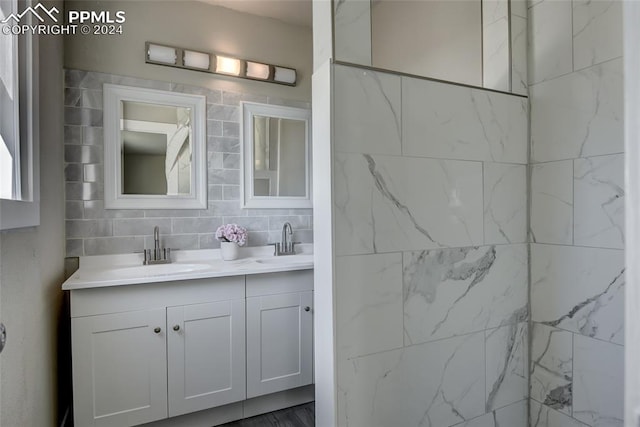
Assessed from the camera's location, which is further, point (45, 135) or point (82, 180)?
point (82, 180)

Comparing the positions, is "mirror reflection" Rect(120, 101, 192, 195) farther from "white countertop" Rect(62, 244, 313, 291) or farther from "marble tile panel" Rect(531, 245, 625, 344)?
"marble tile panel" Rect(531, 245, 625, 344)

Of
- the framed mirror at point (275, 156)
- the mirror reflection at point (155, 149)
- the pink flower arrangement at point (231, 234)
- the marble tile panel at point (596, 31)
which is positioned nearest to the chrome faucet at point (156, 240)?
the mirror reflection at point (155, 149)

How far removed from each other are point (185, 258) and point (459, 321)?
1.73 metres

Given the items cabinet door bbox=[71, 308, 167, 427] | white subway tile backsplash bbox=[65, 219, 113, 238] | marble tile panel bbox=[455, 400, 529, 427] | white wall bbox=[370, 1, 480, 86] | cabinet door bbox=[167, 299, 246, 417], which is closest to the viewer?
marble tile panel bbox=[455, 400, 529, 427]

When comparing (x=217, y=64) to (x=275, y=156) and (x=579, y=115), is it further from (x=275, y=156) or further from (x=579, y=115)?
(x=579, y=115)

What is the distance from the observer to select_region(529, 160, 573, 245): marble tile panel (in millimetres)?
1372

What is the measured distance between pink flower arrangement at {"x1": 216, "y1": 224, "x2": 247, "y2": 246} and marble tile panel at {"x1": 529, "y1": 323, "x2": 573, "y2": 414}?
5.69ft

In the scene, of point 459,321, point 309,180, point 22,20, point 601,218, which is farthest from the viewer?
point 309,180

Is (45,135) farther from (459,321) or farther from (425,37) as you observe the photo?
(425,37)

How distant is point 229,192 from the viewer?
2.39 m

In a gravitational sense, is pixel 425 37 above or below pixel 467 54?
above

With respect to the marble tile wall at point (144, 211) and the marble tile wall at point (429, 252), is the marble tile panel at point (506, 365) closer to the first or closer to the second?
the marble tile wall at point (429, 252)

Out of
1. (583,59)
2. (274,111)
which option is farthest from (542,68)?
(274,111)

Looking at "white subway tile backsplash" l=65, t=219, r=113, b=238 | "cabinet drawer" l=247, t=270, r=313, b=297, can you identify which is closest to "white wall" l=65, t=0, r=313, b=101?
"white subway tile backsplash" l=65, t=219, r=113, b=238
